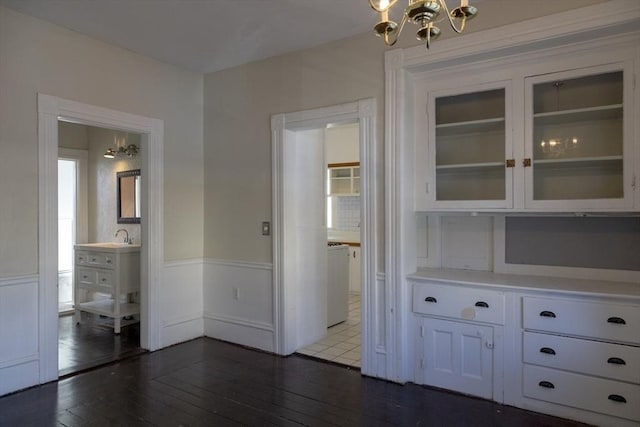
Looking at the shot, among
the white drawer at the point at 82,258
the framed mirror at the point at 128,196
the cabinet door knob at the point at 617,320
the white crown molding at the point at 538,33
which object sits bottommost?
the cabinet door knob at the point at 617,320

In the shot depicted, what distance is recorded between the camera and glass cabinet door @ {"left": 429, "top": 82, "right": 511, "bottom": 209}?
3016 millimetres

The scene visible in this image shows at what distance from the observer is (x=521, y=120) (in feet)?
9.52

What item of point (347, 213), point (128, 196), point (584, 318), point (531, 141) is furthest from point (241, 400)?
point (347, 213)

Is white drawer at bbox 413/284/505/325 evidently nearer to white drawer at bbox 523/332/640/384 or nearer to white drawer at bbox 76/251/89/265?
white drawer at bbox 523/332/640/384

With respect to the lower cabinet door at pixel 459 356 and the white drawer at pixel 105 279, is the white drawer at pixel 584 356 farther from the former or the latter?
the white drawer at pixel 105 279

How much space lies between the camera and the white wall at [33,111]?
303 cm

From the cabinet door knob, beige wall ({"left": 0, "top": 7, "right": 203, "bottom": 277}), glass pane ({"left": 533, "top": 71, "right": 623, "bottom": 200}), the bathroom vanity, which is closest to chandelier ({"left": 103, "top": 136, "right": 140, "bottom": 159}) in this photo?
the bathroom vanity

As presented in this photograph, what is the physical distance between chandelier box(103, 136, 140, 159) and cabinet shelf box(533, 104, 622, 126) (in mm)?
4416

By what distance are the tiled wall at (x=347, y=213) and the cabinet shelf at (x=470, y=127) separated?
3.87m

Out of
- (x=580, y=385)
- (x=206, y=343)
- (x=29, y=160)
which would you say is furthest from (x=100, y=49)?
(x=580, y=385)

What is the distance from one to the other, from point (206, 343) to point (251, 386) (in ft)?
3.89

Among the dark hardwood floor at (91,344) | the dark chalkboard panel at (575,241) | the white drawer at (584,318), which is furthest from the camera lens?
the dark hardwood floor at (91,344)

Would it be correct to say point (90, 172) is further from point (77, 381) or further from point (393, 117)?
point (393, 117)

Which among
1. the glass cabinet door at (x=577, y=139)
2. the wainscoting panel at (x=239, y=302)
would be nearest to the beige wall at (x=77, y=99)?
the wainscoting panel at (x=239, y=302)
